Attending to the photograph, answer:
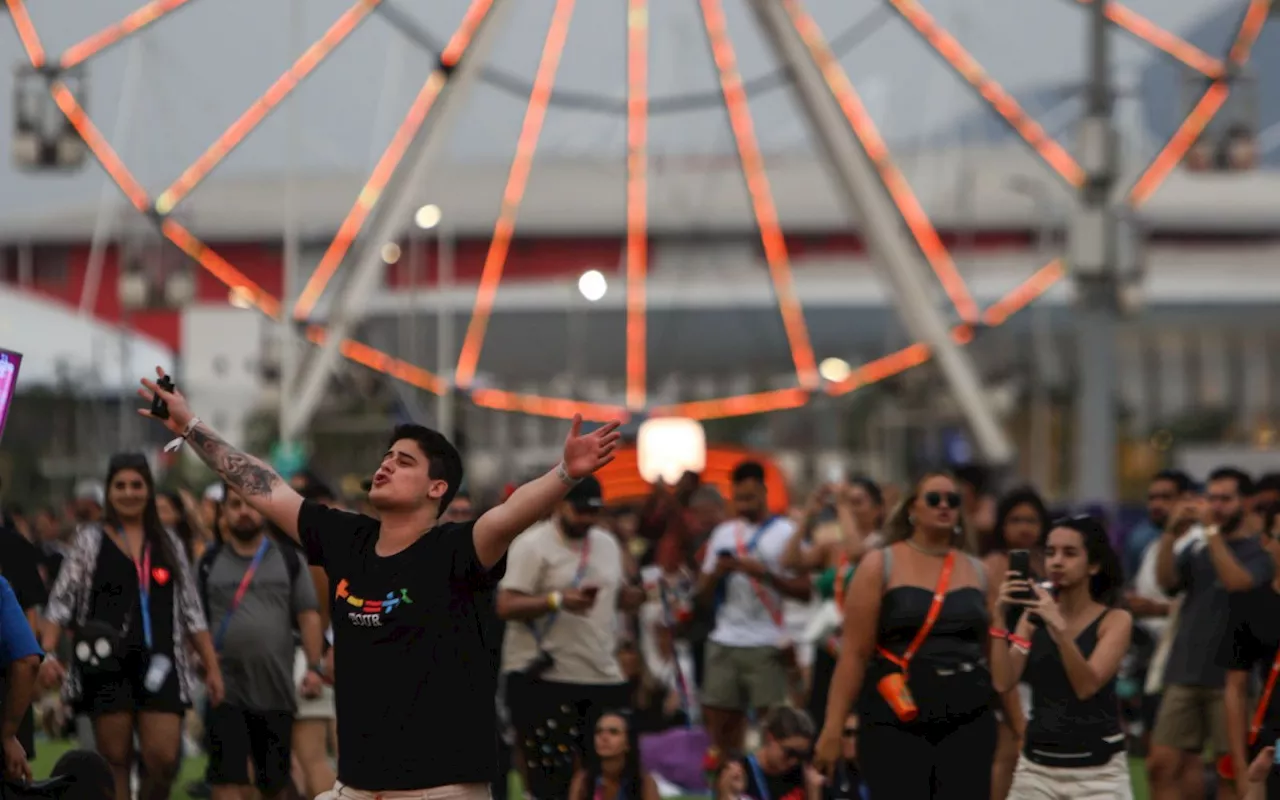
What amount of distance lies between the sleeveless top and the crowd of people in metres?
0.01

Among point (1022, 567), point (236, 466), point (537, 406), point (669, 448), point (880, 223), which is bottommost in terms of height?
point (1022, 567)

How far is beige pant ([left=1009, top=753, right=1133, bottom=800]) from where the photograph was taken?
901cm

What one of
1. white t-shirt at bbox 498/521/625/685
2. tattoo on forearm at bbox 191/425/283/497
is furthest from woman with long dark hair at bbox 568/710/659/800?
tattoo on forearm at bbox 191/425/283/497

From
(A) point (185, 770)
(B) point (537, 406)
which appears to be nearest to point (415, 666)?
(A) point (185, 770)

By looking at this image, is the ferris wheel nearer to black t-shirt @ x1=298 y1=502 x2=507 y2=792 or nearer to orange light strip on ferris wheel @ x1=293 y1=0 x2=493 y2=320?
orange light strip on ferris wheel @ x1=293 y1=0 x2=493 y2=320

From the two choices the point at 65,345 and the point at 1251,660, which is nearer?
the point at 1251,660

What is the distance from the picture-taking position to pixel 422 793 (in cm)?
694

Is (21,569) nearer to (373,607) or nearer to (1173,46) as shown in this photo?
(373,607)

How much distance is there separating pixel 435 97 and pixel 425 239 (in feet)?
210

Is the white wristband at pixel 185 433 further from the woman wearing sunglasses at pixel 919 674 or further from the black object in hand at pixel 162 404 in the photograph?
the woman wearing sunglasses at pixel 919 674

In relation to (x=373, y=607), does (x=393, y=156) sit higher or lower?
higher

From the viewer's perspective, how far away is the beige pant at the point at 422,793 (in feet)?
22.8

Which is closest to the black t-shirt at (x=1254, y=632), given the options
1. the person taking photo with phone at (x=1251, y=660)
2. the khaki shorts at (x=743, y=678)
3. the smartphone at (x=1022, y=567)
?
the person taking photo with phone at (x=1251, y=660)

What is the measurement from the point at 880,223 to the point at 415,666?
83.6ft
